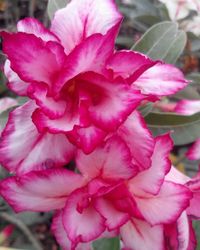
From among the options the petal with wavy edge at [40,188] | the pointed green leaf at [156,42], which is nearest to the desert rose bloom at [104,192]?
the petal with wavy edge at [40,188]

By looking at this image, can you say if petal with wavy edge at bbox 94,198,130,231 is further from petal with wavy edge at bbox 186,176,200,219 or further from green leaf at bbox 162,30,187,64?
green leaf at bbox 162,30,187,64

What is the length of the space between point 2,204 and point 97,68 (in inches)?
29.4

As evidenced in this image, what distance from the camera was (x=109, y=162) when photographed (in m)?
0.74

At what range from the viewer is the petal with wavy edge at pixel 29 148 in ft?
2.45

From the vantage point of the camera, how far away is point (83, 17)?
76 centimetres

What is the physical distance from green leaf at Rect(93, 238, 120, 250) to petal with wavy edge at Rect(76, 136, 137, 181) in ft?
0.73

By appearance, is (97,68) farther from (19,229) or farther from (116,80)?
(19,229)

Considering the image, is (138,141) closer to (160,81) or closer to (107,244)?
(160,81)

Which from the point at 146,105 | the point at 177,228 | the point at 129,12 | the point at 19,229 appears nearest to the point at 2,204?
the point at 19,229

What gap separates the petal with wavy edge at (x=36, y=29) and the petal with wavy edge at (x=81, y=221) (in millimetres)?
201

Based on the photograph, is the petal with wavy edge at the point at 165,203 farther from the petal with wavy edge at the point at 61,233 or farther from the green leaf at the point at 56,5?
the green leaf at the point at 56,5

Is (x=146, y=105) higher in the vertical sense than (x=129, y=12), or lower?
higher

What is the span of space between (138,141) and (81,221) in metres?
0.13

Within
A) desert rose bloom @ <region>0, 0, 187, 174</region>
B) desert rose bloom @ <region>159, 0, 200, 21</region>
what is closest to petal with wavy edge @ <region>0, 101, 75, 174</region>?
desert rose bloom @ <region>0, 0, 187, 174</region>
